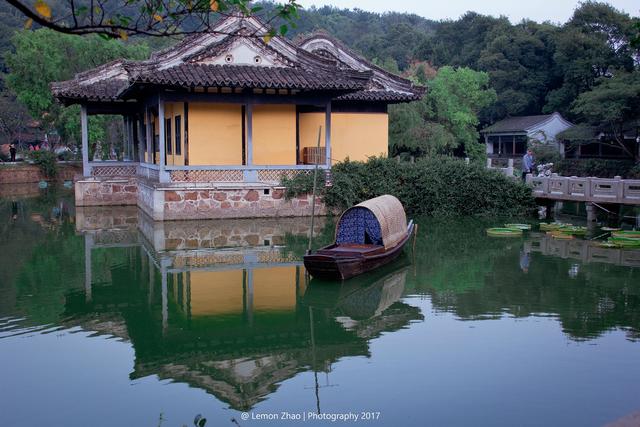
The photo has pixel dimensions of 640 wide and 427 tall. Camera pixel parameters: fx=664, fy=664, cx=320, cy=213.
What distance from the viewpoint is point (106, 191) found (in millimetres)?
22156

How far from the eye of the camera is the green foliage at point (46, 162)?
3550 centimetres

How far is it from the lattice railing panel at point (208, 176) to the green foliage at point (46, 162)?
20.4 m

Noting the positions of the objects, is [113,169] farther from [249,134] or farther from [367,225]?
[367,225]

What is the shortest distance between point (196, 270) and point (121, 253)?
269 cm

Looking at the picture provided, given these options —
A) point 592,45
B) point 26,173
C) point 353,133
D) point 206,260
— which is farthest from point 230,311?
point 592,45

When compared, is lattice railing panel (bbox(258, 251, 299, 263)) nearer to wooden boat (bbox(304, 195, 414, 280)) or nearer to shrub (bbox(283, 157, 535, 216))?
wooden boat (bbox(304, 195, 414, 280))

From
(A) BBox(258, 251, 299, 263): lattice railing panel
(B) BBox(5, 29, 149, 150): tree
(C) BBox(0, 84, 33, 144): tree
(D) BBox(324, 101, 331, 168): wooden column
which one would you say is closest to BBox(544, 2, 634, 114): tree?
(D) BBox(324, 101, 331, 168): wooden column

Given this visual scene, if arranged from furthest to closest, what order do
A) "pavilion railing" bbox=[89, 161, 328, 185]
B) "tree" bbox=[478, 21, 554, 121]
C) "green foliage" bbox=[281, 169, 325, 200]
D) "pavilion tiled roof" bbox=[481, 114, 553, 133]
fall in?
"tree" bbox=[478, 21, 554, 121], "pavilion tiled roof" bbox=[481, 114, 553, 133], "green foliage" bbox=[281, 169, 325, 200], "pavilion railing" bbox=[89, 161, 328, 185]

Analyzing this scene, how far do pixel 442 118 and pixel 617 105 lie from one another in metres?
8.24

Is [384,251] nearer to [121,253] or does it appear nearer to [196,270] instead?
[196,270]

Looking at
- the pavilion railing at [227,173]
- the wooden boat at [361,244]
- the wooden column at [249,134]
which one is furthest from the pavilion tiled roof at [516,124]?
the wooden boat at [361,244]

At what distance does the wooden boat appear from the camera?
10.6 m

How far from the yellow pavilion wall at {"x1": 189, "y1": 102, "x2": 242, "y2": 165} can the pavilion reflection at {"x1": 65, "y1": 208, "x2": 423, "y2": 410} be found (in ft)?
16.3

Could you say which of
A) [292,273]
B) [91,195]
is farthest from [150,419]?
[91,195]
